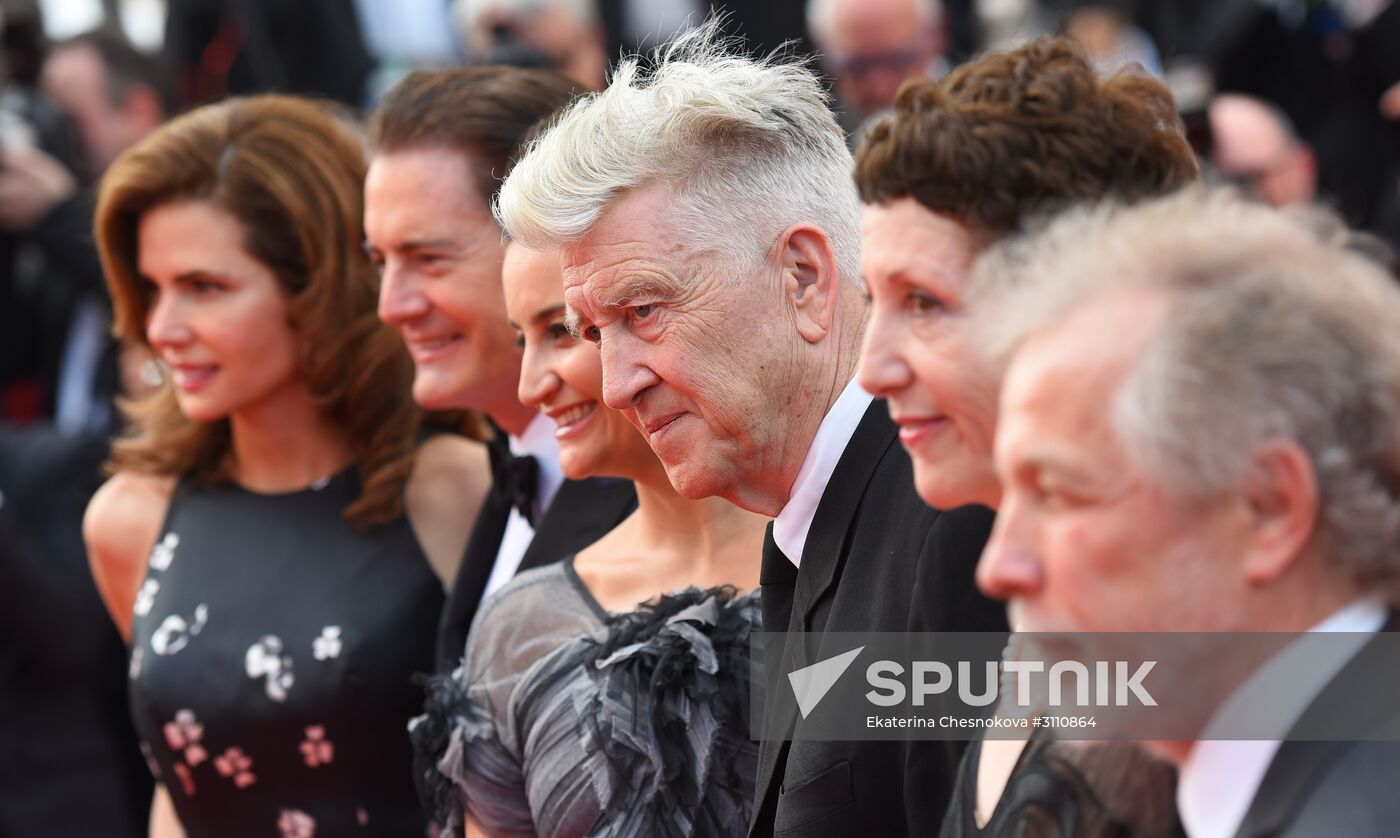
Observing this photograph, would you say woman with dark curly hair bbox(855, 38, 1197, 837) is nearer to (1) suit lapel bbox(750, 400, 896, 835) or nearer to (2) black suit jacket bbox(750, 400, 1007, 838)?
(2) black suit jacket bbox(750, 400, 1007, 838)

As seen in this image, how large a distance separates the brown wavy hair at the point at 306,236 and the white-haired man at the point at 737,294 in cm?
143

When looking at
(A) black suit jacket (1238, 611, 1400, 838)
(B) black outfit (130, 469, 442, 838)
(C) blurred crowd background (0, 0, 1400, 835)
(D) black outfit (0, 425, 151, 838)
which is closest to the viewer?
(A) black suit jacket (1238, 611, 1400, 838)

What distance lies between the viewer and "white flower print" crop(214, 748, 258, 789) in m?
3.56

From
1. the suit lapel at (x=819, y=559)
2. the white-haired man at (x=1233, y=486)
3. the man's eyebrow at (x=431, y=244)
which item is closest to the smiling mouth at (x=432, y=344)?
the man's eyebrow at (x=431, y=244)

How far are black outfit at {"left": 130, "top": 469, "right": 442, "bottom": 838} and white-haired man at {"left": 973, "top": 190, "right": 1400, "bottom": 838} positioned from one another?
7.54ft

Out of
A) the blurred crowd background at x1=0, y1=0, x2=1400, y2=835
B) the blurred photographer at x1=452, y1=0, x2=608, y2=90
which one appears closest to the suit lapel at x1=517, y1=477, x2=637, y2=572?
the blurred crowd background at x1=0, y1=0, x2=1400, y2=835

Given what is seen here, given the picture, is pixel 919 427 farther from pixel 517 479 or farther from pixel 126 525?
pixel 126 525

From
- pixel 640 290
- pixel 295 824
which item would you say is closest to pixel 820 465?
pixel 640 290

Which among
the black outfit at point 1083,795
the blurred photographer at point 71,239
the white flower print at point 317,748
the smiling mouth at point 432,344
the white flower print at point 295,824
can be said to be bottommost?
the white flower print at point 295,824

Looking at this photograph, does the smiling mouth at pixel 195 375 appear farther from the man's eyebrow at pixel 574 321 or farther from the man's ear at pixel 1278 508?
the man's ear at pixel 1278 508

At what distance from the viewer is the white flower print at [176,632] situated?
3.63 metres

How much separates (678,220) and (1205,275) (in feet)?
3.48

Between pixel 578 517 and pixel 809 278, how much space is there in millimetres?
934

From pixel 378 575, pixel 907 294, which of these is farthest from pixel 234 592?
pixel 907 294
